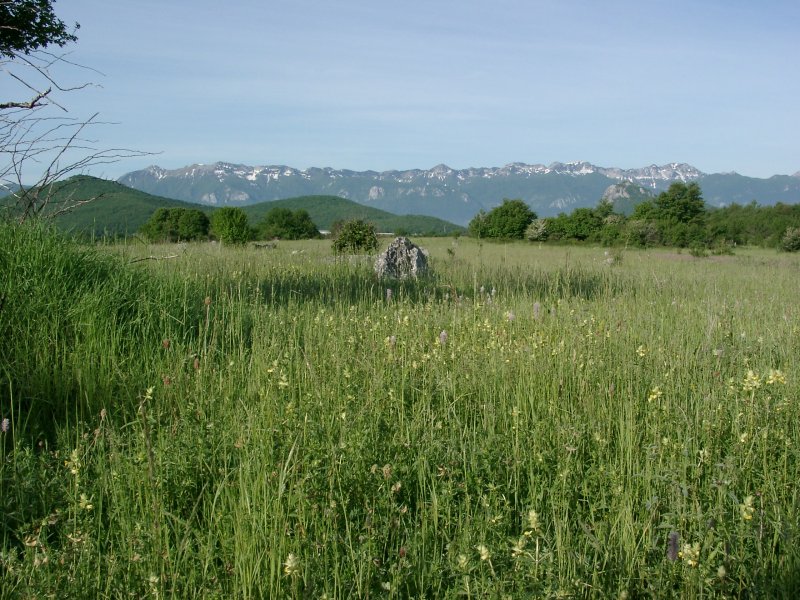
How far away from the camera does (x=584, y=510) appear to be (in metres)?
3.04

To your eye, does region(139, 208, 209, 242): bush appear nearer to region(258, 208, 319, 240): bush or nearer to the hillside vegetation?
the hillside vegetation

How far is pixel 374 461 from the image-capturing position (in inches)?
127

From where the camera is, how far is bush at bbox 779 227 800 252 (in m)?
24.1

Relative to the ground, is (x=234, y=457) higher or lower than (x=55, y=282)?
lower

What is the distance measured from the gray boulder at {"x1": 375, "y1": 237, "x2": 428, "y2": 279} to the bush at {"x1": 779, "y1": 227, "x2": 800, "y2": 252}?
17691 millimetres

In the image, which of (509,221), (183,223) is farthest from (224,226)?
(183,223)

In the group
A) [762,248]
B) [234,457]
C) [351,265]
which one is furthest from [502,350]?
[762,248]

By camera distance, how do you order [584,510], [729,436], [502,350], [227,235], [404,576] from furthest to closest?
1. [227,235]
2. [502,350]
3. [729,436]
4. [584,510]
5. [404,576]

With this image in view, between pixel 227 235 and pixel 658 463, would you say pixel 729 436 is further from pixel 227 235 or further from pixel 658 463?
pixel 227 235

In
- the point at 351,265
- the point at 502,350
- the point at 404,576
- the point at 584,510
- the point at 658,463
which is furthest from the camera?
the point at 351,265

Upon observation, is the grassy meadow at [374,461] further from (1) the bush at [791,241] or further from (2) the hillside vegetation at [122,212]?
(1) the bush at [791,241]

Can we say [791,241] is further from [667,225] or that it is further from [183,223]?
[183,223]

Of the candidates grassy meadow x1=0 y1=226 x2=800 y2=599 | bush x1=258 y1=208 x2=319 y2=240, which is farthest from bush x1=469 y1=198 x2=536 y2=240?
grassy meadow x1=0 y1=226 x2=800 y2=599

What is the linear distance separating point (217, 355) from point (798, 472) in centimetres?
432
